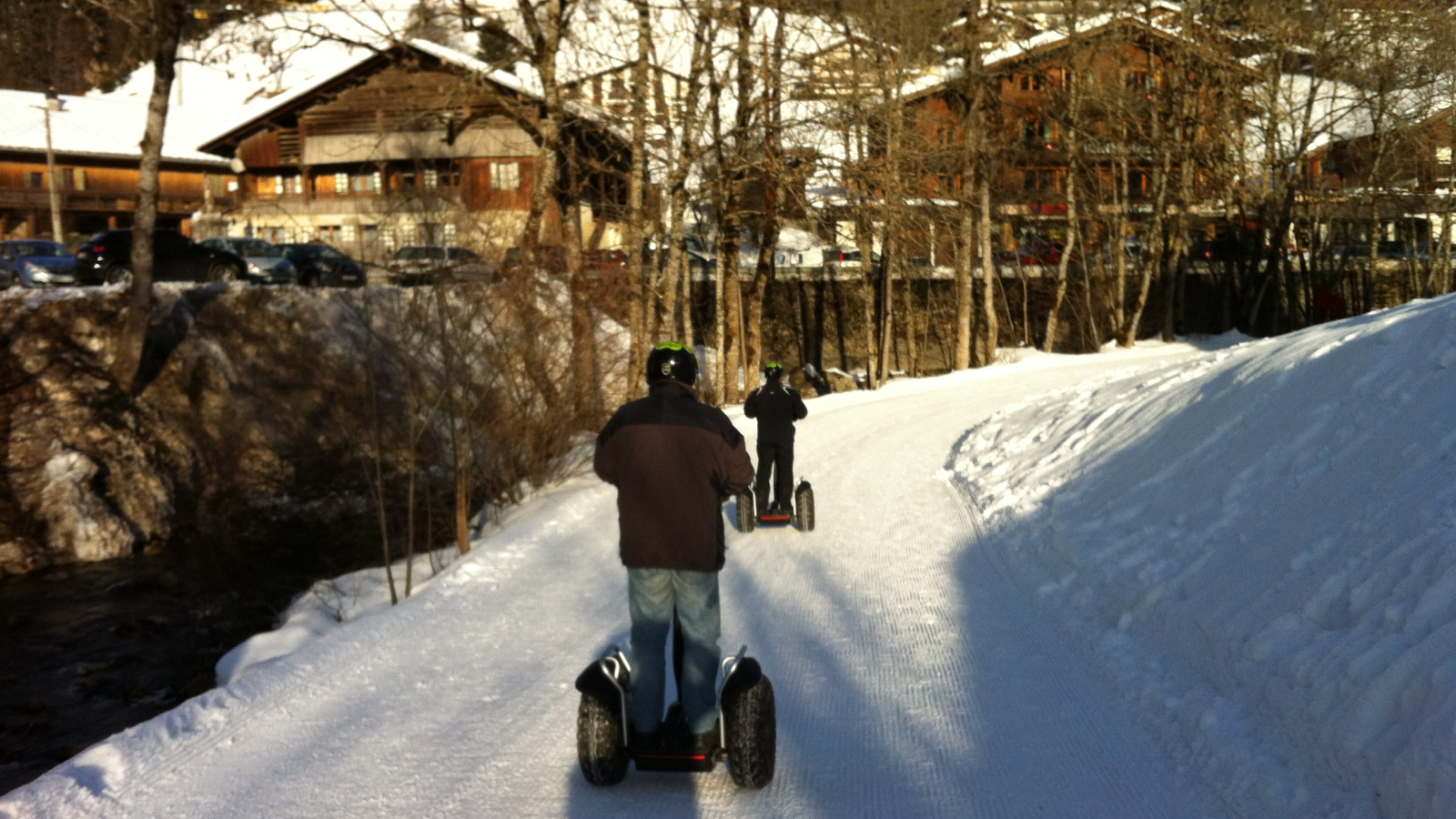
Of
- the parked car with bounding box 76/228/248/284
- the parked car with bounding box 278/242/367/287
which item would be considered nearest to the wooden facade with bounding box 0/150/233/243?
the parked car with bounding box 278/242/367/287

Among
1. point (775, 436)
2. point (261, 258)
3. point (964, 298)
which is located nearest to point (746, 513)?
point (775, 436)


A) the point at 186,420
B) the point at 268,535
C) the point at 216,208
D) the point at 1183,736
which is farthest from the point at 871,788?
the point at 216,208

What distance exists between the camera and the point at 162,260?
114 feet

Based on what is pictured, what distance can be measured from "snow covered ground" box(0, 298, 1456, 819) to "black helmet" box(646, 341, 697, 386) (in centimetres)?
193

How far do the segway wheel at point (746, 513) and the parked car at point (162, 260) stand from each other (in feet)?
84.5

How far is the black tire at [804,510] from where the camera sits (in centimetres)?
1234

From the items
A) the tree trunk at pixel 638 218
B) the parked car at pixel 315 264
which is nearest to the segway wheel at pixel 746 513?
the tree trunk at pixel 638 218

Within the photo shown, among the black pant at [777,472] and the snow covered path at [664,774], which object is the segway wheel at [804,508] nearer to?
the black pant at [777,472]

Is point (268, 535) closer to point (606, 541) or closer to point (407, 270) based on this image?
point (407, 270)

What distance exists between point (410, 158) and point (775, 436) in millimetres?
12889

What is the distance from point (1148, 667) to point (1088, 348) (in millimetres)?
40944

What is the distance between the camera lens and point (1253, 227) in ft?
147

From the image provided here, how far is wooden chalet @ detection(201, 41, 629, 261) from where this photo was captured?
58.0 ft

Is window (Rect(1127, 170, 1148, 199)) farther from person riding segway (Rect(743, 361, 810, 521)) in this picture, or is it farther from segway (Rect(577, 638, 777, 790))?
segway (Rect(577, 638, 777, 790))
